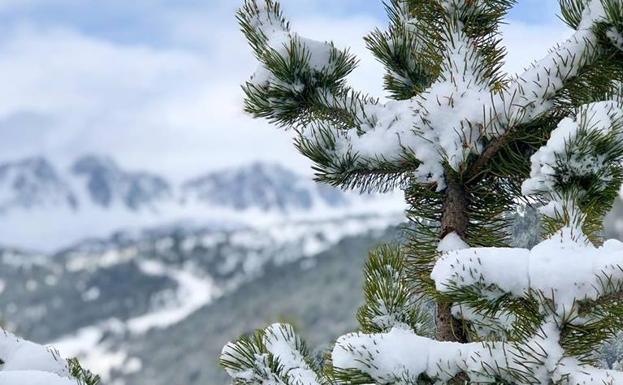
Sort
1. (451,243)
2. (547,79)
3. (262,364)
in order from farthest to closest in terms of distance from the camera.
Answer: (262,364) → (451,243) → (547,79)

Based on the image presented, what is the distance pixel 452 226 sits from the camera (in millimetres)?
5316

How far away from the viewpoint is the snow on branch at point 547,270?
3.45 m

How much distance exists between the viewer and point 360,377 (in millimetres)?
4016

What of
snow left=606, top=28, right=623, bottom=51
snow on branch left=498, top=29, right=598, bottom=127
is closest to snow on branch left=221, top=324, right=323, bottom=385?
snow on branch left=498, top=29, right=598, bottom=127

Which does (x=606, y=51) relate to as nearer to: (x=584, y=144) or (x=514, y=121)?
(x=514, y=121)

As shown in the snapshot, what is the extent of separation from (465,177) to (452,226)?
1.22 ft

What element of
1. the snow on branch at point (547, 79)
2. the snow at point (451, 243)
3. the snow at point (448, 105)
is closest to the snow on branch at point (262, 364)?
the snow at point (451, 243)

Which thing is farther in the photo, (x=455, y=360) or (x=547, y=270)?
(x=455, y=360)

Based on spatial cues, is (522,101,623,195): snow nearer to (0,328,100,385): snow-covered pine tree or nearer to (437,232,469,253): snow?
(437,232,469,253): snow

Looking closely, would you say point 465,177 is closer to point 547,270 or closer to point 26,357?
point 547,270

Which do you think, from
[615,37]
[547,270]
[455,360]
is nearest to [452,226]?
[455,360]

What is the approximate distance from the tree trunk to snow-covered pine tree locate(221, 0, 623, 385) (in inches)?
0.4

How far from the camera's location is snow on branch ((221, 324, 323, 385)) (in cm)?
542

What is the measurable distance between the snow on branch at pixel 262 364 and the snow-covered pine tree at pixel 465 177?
1cm
